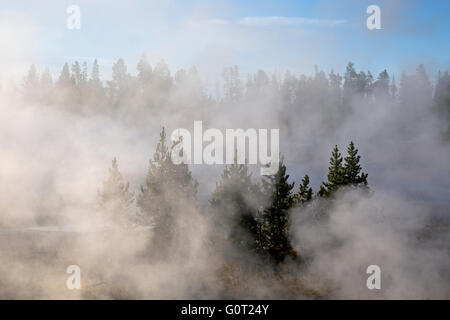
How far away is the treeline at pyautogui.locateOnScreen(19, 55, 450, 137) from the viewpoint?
50.5m

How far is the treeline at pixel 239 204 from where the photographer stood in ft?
54.2

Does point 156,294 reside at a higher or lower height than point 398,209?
lower

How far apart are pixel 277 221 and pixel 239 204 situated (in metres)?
2.00

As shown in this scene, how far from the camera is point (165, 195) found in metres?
17.2

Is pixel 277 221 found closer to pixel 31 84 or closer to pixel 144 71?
pixel 144 71

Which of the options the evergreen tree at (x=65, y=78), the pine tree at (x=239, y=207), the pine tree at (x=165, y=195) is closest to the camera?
the pine tree at (x=239, y=207)

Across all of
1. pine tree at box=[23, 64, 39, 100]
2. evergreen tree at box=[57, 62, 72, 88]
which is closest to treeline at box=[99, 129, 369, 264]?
evergreen tree at box=[57, 62, 72, 88]

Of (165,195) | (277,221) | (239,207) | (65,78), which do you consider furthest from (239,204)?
(65,78)

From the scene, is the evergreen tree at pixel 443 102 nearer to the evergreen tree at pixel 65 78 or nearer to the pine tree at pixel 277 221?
the pine tree at pixel 277 221

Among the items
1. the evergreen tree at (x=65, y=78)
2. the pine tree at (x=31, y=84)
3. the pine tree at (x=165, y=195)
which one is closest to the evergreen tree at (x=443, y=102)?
the pine tree at (x=165, y=195)

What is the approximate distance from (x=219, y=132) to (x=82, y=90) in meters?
24.7

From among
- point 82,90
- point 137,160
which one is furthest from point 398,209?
point 82,90

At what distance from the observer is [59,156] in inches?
1221

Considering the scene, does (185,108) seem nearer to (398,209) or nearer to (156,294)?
(398,209)
